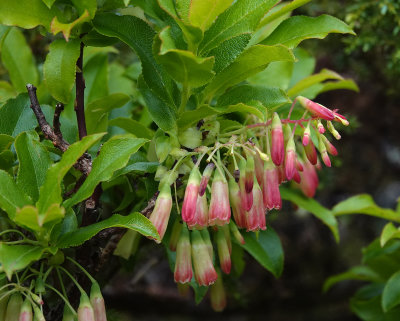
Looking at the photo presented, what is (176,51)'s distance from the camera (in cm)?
93

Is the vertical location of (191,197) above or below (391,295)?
above

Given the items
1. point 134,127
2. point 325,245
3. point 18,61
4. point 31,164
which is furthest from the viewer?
point 325,245

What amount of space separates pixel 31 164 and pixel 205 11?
0.45 meters

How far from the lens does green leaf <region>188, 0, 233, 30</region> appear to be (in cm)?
97

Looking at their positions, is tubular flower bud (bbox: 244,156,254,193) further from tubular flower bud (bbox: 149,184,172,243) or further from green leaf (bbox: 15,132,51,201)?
green leaf (bbox: 15,132,51,201)

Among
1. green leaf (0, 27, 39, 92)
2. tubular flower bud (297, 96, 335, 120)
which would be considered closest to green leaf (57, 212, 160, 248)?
tubular flower bud (297, 96, 335, 120)

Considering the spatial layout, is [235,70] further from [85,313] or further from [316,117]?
[85,313]

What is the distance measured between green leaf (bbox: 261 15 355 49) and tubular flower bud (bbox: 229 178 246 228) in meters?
0.33

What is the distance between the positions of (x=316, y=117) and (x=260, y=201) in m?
0.21

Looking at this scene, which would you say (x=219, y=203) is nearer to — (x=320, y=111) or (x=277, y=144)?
(x=277, y=144)

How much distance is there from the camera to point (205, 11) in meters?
0.99

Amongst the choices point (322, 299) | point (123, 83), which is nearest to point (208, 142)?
point (123, 83)

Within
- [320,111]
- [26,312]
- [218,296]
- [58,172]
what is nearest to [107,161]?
[58,172]

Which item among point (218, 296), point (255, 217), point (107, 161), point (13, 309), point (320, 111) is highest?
point (320, 111)
